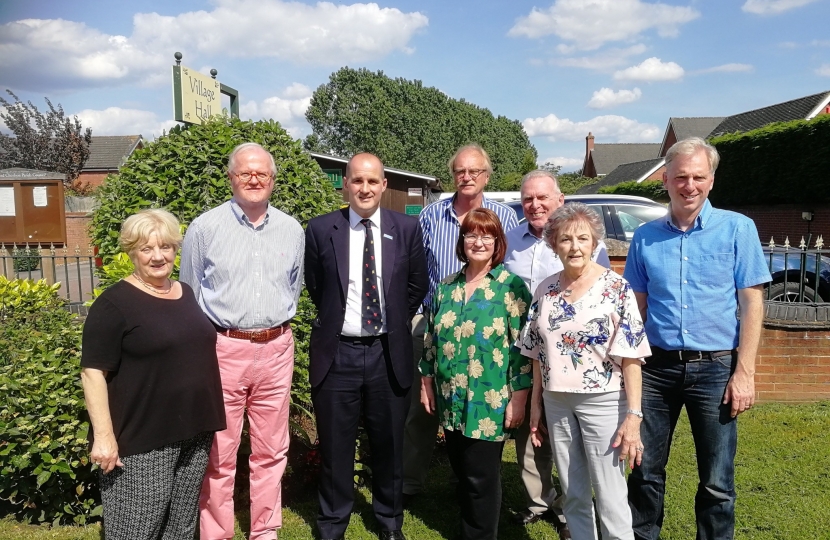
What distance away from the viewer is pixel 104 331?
237 centimetres

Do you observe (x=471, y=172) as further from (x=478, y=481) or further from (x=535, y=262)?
(x=478, y=481)

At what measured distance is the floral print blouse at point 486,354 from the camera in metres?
2.94

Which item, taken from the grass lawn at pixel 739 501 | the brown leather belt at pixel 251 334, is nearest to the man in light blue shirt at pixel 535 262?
the grass lawn at pixel 739 501

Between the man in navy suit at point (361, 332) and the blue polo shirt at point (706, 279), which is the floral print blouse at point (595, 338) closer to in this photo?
the blue polo shirt at point (706, 279)

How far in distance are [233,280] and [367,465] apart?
1.90m

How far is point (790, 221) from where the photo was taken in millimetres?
17641

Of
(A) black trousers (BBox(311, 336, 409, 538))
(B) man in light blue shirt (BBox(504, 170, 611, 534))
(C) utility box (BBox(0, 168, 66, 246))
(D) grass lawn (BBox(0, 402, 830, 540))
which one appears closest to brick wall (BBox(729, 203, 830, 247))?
(D) grass lawn (BBox(0, 402, 830, 540))

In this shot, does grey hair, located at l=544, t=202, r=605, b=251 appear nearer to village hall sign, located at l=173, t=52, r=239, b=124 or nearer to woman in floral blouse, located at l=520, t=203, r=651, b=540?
woman in floral blouse, located at l=520, t=203, r=651, b=540

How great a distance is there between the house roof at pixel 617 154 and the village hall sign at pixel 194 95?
57250 millimetres

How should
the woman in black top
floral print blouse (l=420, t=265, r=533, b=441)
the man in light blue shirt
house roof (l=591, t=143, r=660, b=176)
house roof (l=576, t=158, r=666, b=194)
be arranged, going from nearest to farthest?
the woman in black top, floral print blouse (l=420, t=265, r=533, b=441), the man in light blue shirt, house roof (l=576, t=158, r=666, b=194), house roof (l=591, t=143, r=660, b=176)

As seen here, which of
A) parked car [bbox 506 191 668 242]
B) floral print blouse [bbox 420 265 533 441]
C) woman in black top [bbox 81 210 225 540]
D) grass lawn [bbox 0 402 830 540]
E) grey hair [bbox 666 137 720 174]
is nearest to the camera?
woman in black top [bbox 81 210 225 540]

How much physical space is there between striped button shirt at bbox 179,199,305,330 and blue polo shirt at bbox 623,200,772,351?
6.02 feet

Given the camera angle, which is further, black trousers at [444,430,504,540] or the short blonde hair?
black trousers at [444,430,504,540]

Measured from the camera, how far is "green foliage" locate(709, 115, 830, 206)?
15.8m
